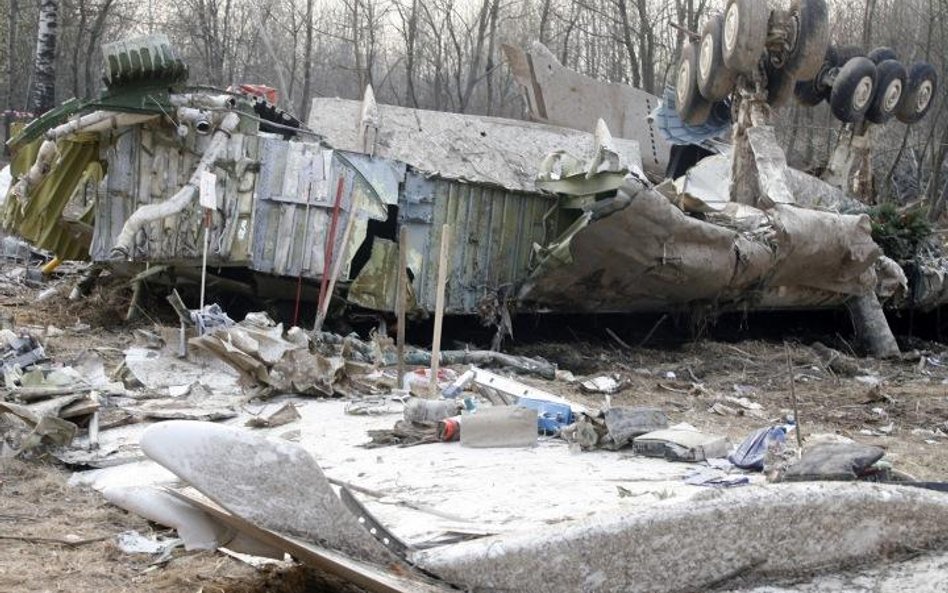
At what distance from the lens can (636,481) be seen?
17.6 feet

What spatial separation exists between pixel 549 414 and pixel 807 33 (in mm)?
9229

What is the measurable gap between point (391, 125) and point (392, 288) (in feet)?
11.7

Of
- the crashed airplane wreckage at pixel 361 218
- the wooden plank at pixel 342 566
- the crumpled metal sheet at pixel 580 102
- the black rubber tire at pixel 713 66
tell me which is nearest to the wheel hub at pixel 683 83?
the black rubber tire at pixel 713 66

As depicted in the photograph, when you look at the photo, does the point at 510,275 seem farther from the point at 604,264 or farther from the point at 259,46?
the point at 259,46

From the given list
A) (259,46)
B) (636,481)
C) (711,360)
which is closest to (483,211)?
(711,360)

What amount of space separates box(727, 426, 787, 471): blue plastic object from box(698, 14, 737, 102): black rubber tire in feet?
31.7

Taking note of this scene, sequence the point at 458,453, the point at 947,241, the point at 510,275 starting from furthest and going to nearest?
the point at 947,241 < the point at 510,275 < the point at 458,453

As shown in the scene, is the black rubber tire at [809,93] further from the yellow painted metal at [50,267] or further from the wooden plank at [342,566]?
the wooden plank at [342,566]

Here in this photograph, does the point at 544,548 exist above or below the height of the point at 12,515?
above

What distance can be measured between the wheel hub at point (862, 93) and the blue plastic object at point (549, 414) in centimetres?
1208

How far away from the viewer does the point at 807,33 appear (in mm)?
14367

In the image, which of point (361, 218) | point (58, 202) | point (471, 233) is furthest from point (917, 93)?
point (58, 202)

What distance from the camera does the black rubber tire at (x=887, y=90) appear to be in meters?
18.0

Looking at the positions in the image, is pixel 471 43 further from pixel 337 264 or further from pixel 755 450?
pixel 755 450
